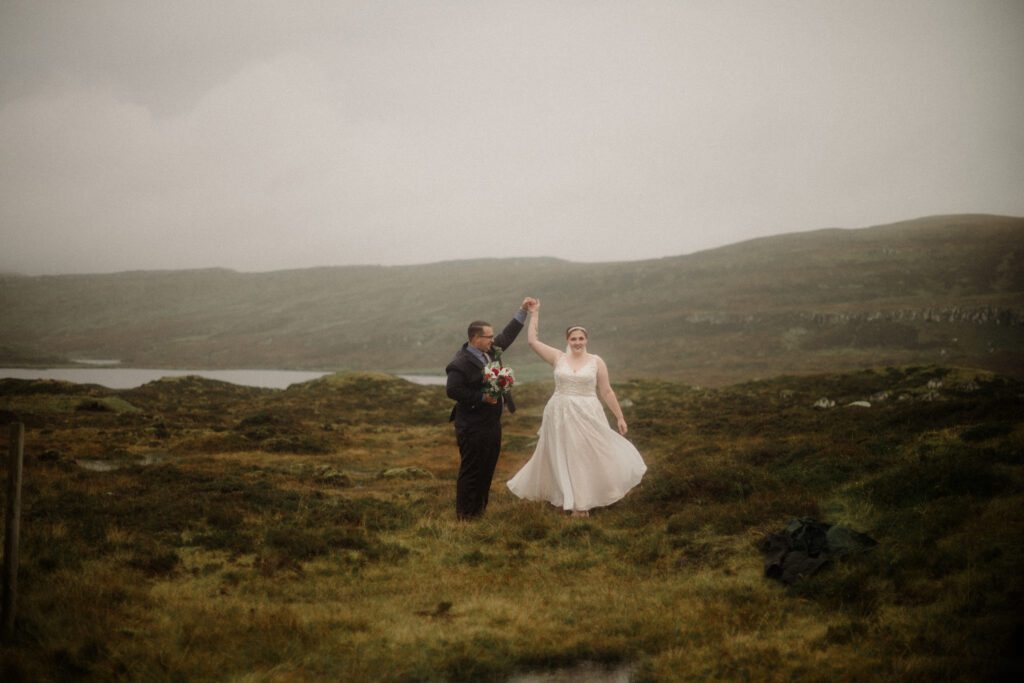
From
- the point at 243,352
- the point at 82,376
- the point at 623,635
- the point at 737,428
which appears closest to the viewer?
the point at 623,635

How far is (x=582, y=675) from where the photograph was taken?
5.97 metres

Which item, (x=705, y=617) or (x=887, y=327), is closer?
(x=705, y=617)

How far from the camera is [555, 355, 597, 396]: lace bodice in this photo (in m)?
12.0

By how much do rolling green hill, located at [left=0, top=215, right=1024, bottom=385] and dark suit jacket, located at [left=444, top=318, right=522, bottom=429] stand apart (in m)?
64.3

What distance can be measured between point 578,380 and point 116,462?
1431 centimetres

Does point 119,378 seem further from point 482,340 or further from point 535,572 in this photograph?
point 535,572

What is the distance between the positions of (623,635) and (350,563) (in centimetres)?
451

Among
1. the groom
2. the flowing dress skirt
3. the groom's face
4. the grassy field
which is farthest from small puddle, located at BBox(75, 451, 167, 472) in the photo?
the flowing dress skirt

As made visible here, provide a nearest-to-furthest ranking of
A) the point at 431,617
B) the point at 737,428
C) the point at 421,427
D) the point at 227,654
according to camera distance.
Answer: the point at 227,654, the point at 431,617, the point at 737,428, the point at 421,427

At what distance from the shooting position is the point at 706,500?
39.6 ft

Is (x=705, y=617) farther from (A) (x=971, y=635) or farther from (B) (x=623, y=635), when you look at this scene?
(A) (x=971, y=635)

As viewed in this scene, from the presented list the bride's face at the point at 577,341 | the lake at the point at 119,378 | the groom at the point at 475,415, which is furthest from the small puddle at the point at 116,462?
the lake at the point at 119,378

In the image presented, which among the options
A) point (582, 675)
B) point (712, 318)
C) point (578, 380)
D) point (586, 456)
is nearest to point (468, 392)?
point (578, 380)

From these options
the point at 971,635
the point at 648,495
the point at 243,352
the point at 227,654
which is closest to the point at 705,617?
the point at 971,635
